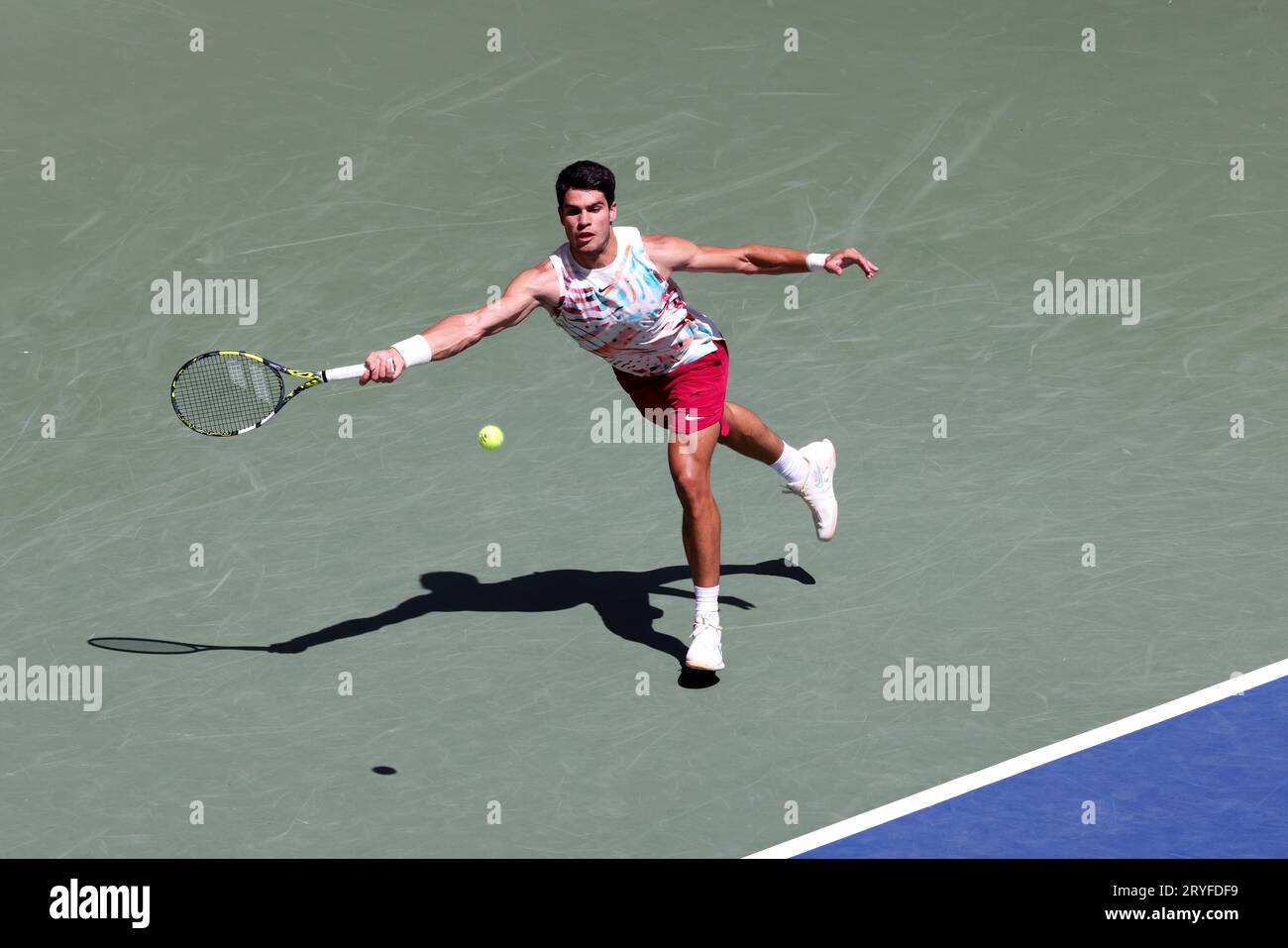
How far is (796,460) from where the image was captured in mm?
11070

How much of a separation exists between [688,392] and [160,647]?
2928mm

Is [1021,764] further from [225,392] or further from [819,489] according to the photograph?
[225,392]

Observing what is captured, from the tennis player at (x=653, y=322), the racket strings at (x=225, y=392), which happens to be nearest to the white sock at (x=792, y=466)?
the tennis player at (x=653, y=322)

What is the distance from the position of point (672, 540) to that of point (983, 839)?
11.4ft

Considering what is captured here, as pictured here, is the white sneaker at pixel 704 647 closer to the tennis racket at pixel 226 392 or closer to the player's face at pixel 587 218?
the player's face at pixel 587 218

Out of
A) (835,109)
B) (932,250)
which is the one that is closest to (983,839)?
(932,250)

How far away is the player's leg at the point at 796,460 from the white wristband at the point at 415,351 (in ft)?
6.71

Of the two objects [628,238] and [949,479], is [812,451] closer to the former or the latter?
[949,479]

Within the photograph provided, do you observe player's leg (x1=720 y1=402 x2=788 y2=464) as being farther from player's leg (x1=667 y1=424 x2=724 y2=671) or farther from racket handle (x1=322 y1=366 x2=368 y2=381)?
racket handle (x1=322 y1=366 x2=368 y2=381)

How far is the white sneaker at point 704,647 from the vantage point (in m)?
9.83

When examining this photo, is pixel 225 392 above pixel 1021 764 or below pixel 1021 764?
above

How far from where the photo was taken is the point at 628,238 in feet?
32.2

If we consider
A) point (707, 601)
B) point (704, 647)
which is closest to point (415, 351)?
point (707, 601)

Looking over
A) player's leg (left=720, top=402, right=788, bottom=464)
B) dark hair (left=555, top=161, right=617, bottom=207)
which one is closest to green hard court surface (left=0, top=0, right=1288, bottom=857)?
player's leg (left=720, top=402, right=788, bottom=464)
